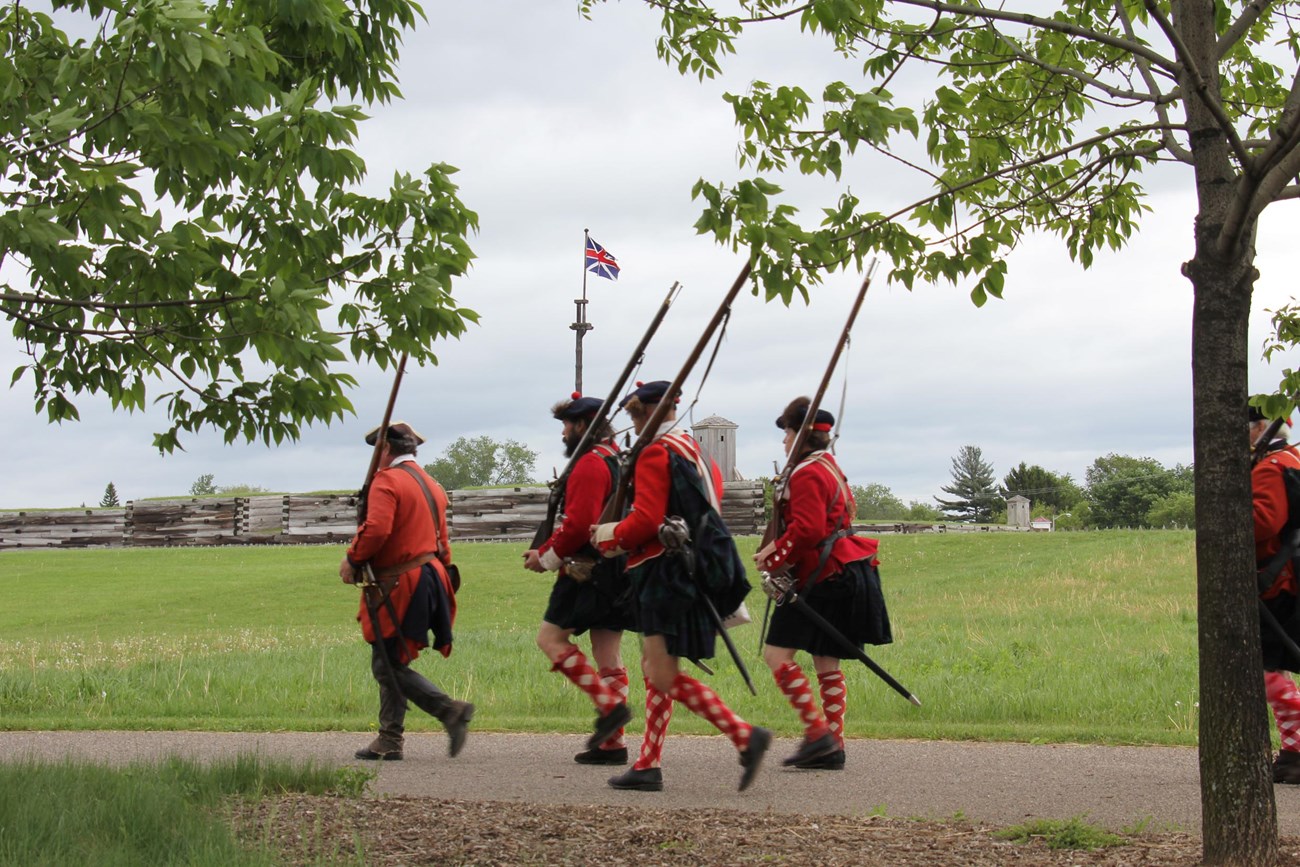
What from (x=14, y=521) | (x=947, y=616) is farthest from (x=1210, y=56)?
(x=14, y=521)

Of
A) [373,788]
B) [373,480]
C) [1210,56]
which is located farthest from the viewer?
[373,480]

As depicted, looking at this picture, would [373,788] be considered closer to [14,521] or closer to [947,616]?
[947,616]

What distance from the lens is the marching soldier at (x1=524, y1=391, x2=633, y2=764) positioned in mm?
7648

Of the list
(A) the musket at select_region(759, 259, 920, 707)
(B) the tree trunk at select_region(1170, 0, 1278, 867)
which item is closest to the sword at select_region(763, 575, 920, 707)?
(A) the musket at select_region(759, 259, 920, 707)

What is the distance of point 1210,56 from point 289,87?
426cm

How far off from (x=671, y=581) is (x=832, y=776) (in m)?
1.48

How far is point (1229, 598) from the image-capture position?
16.7ft

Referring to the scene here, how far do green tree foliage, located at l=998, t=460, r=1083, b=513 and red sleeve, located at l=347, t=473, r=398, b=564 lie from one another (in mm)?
106962

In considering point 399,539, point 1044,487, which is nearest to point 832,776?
point 399,539

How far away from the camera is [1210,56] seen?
5.58 m

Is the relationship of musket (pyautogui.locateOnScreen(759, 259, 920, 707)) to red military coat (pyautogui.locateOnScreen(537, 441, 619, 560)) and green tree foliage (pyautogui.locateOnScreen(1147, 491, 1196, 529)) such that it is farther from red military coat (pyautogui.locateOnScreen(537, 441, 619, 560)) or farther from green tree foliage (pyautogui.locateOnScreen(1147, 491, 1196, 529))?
green tree foliage (pyautogui.locateOnScreen(1147, 491, 1196, 529))

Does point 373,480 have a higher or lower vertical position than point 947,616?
higher

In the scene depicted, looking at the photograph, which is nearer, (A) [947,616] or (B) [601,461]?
(B) [601,461]

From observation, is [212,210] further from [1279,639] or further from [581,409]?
[1279,639]
